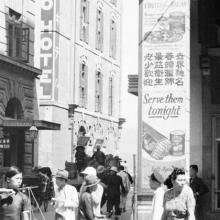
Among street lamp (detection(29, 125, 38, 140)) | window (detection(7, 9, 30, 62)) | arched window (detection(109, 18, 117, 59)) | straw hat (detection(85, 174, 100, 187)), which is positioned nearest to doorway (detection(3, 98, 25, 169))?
street lamp (detection(29, 125, 38, 140))

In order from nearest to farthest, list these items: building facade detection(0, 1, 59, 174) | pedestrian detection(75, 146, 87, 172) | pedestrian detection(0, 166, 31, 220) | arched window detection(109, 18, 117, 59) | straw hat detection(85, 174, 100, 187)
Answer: pedestrian detection(0, 166, 31, 220) < straw hat detection(85, 174, 100, 187) < building facade detection(0, 1, 59, 174) < pedestrian detection(75, 146, 87, 172) < arched window detection(109, 18, 117, 59)

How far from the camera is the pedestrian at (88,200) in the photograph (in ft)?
31.4

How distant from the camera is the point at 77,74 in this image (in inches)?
1613

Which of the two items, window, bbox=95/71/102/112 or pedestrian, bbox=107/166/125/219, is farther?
window, bbox=95/71/102/112

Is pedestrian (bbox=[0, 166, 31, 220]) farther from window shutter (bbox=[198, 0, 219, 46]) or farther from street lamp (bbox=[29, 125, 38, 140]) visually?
street lamp (bbox=[29, 125, 38, 140])

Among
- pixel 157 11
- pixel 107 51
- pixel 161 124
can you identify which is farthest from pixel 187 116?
pixel 107 51

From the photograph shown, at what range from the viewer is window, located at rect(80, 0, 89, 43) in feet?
138

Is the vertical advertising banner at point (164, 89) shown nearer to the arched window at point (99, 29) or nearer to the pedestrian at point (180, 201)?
the pedestrian at point (180, 201)

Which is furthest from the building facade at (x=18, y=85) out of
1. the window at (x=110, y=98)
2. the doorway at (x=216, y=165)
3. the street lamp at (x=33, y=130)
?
the window at (x=110, y=98)

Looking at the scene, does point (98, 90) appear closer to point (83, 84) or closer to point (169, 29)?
point (83, 84)

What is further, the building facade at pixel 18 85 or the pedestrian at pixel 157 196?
the building facade at pixel 18 85

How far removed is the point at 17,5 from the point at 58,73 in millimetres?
9281

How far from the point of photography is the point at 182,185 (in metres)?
8.98

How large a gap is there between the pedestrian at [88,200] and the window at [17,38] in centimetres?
1889
